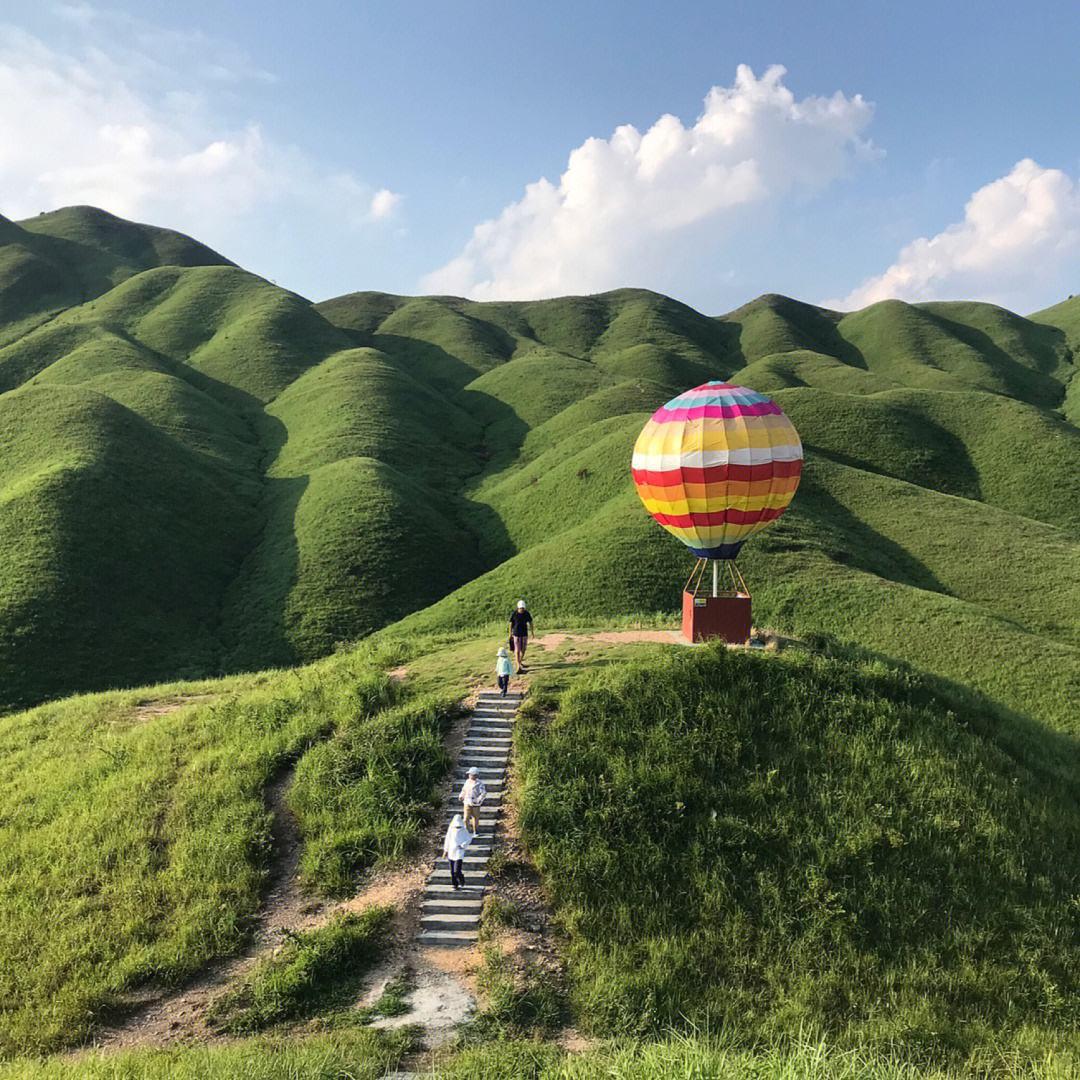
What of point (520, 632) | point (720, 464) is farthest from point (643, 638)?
point (720, 464)

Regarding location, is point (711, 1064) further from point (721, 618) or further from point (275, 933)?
point (721, 618)

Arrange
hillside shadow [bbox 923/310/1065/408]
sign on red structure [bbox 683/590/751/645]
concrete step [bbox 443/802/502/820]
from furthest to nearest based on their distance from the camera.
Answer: hillside shadow [bbox 923/310/1065/408]
sign on red structure [bbox 683/590/751/645]
concrete step [bbox 443/802/502/820]

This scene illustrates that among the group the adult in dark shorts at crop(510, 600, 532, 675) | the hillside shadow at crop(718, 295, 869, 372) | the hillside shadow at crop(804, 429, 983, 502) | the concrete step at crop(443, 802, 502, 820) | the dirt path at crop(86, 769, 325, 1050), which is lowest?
the dirt path at crop(86, 769, 325, 1050)

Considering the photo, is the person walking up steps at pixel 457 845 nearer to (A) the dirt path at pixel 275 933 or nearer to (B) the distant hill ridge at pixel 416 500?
(A) the dirt path at pixel 275 933

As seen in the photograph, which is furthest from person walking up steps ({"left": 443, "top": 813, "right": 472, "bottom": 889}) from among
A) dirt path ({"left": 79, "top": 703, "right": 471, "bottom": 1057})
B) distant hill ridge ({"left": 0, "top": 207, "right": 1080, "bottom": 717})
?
distant hill ridge ({"left": 0, "top": 207, "right": 1080, "bottom": 717})

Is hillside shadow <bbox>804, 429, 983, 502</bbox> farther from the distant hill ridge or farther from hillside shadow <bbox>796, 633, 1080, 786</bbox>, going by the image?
hillside shadow <bbox>796, 633, 1080, 786</bbox>

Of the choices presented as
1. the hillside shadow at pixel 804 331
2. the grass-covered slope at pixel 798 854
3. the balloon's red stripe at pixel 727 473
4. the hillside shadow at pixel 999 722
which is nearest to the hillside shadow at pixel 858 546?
the hillside shadow at pixel 999 722

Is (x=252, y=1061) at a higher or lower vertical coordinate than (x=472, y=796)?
lower
